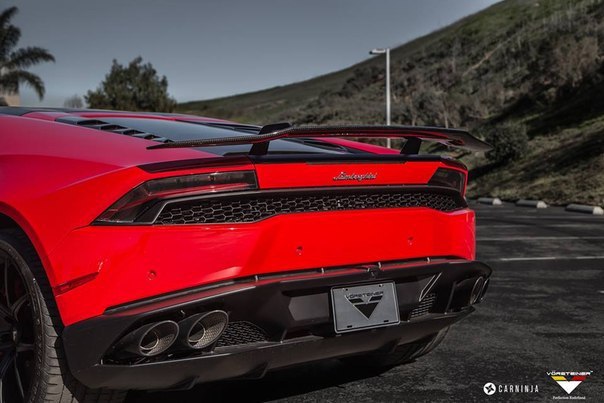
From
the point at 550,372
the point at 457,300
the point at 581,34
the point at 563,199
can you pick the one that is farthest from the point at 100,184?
the point at 581,34

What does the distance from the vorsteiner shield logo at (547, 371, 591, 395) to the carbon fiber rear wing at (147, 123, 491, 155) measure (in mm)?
1188

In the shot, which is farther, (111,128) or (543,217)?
(543,217)

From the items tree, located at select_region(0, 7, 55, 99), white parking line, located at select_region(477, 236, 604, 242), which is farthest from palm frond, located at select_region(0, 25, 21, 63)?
white parking line, located at select_region(477, 236, 604, 242)

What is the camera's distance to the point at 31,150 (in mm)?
2738

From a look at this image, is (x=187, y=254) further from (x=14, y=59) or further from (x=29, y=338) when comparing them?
(x=14, y=59)

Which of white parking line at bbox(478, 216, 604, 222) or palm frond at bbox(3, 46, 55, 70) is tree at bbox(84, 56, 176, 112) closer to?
palm frond at bbox(3, 46, 55, 70)

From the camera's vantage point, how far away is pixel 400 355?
3.56m

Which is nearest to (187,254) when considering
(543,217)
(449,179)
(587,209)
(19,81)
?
(449,179)

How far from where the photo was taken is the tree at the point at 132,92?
49.2 metres

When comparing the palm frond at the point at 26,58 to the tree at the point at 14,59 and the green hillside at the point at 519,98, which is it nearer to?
the tree at the point at 14,59

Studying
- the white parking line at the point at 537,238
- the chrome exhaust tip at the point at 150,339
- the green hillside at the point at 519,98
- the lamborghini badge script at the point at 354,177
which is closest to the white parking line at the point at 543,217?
the white parking line at the point at 537,238

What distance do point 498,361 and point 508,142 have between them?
21.6 metres

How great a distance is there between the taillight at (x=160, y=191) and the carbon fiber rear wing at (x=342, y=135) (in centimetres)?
13

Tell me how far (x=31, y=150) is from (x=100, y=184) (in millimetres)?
549
